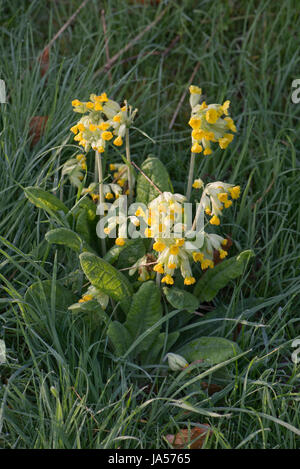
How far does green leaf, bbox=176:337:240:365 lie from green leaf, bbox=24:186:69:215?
66cm

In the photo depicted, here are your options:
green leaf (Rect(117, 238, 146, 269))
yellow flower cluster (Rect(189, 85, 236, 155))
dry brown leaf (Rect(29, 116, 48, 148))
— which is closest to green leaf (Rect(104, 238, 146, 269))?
green leaf (Rect(117, 238, 146, 269))

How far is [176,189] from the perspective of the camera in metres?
2.63

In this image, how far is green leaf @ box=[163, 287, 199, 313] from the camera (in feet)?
6.63

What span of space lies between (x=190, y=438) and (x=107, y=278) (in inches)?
22.0

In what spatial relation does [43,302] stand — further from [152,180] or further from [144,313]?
[152,180]

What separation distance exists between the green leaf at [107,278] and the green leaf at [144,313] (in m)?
0.06

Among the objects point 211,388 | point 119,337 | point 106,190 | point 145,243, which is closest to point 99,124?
point 106,190

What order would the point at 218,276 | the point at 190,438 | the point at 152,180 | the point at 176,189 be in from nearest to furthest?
the point at 190,438
the point at 218,276
the point at 152,180
the point at 176,189

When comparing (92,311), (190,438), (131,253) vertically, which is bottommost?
(190,438)

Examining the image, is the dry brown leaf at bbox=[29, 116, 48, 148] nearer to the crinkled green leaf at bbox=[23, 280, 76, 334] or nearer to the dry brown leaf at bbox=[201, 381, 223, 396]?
the crinkled green leaf at bbox=[23, 280, 76, 334]

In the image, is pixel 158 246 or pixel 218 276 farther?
pixel 218 276

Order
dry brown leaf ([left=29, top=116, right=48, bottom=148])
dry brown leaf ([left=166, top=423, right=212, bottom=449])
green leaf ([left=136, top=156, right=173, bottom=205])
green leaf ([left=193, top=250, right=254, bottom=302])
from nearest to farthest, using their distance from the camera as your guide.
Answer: dry brown leaf ([left=166, top=423, right=212, bottom=449]) → green leaf ([left=193, top=250, right=254, bottom=302]) → green leaf ([left=136, top=156, right=173, bottom=205]) → dry brown leaf ([left=29, top=116, right=48, bottom=148])

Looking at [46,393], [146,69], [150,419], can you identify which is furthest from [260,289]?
[146,69]

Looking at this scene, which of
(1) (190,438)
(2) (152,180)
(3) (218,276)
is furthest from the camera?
(2) (152,180)
